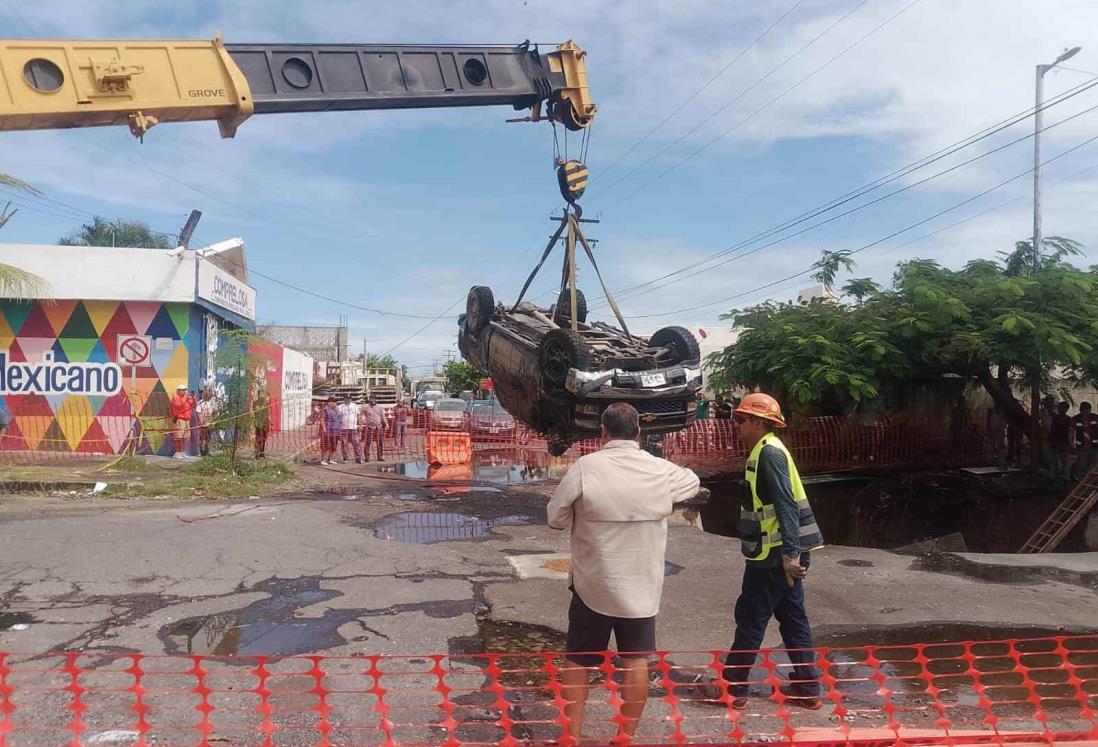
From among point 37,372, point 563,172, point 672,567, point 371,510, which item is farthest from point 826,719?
point 37,372

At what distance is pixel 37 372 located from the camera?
17.3m

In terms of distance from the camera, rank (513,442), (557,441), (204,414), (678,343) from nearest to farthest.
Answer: (678,343) < (557,441) < (204,414) < (513,442)

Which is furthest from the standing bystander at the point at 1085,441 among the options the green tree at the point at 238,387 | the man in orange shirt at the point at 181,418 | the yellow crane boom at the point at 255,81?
the man in orange shirt at the point at 181,418

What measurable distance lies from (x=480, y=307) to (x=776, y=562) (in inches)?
283

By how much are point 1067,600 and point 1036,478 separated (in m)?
11.0

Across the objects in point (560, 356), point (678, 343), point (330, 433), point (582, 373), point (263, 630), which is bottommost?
point (263, 630)

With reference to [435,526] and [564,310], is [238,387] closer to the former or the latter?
[435,526]

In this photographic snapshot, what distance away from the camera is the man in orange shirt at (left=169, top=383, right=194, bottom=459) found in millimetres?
16456

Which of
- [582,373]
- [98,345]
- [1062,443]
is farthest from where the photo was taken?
[98,345]

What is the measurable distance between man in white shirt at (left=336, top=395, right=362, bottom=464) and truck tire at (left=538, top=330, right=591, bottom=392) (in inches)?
371

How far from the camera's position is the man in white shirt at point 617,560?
144 inches

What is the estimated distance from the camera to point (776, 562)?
14.9 feet

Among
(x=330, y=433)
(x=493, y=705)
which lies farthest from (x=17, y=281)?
(x=493, y=705)

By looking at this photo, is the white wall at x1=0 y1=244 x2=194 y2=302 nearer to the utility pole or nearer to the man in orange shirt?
the man in orange shirt
